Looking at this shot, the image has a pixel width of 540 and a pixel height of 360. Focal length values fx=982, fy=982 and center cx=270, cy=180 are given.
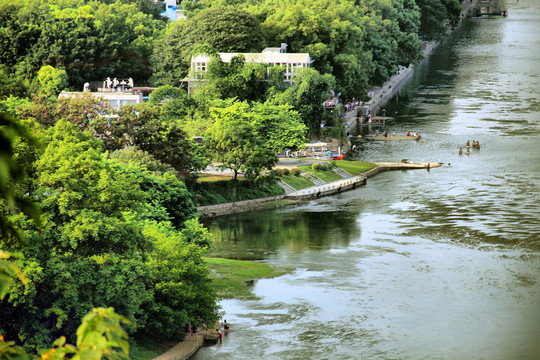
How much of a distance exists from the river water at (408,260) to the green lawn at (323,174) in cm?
500

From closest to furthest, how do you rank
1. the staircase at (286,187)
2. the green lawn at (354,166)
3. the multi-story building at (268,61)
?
the staircase at (286,187)
the green lawn at (354,166)
the multi-story building at (268,61)

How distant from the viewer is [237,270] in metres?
77.9

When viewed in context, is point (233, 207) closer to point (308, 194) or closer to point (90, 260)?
point (308, 194)

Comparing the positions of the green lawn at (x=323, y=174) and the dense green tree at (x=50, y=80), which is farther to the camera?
the dense green tree at (x=50, y=80)

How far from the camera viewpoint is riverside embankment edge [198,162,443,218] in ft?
336

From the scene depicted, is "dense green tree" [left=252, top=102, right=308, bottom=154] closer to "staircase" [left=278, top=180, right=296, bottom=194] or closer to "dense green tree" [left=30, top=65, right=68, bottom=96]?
"staircase" [left=278, top=180, right=296, bottom=194]

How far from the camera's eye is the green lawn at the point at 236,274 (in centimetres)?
7206

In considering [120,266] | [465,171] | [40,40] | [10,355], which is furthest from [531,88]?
[10,355]

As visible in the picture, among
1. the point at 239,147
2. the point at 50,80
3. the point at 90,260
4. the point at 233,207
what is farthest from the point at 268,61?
the point at 90,260

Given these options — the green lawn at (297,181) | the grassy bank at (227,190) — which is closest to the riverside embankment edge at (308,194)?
the grassy bank at (227,190)

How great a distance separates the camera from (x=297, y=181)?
114 m

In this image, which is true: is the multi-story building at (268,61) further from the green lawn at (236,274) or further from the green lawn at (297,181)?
the green lawn at (236,274)

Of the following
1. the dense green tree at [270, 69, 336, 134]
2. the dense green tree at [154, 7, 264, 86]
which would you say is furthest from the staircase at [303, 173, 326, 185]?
the dense green tree at [154, 7, 264, 86]

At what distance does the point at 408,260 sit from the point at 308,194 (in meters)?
31.0
